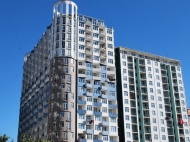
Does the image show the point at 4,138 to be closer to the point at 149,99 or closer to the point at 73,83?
the point at 73,83

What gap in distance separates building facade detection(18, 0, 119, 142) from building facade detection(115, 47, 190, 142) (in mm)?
6141

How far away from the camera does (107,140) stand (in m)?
92.5

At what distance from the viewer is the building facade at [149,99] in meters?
104

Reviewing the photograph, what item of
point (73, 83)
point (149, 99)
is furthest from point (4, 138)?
point (149, 99)

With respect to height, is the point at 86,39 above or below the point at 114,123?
above

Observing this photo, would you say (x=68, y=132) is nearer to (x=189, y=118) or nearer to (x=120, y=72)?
(x=120, y=72)

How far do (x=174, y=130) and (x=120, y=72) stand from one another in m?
28.4

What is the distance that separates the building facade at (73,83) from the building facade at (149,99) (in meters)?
6.14

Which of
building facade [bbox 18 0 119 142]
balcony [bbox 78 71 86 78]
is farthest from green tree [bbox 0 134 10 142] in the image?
balcony [bbox 78 71 86 78]

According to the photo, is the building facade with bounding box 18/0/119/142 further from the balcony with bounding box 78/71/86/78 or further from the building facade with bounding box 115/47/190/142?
the building facade with bounding box 115/47/190/142

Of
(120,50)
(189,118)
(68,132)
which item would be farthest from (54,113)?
(189,118)

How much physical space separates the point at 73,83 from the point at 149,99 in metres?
31.2

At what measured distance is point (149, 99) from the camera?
10938 cm

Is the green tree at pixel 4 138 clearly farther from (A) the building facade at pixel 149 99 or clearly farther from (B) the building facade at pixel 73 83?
(A) the building facade at pixel 149 99
